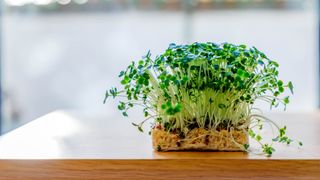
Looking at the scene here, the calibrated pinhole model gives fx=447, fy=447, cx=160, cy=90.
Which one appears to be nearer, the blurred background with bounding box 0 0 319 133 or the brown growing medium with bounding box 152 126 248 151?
the brown growing medium with bounding box 152 126 248 151

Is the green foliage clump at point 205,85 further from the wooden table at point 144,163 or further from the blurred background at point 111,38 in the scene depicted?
the blurred background at point 111,38

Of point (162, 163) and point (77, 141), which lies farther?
point (77, 141)

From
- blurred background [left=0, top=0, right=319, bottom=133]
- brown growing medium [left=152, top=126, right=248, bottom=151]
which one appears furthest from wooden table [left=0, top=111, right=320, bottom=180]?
blurred background [left=0, top=0, right=319, bottom=133]

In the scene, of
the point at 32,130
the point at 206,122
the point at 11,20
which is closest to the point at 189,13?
the point at 11,20

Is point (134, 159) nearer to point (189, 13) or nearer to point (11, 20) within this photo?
point (189, 13)

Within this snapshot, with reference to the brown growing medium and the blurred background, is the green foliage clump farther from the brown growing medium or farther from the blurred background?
the blurred background

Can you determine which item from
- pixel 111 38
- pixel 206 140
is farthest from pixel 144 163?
pixel 111 38

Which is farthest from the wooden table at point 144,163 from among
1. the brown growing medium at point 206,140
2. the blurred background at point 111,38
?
the blurred background at point 111,38
